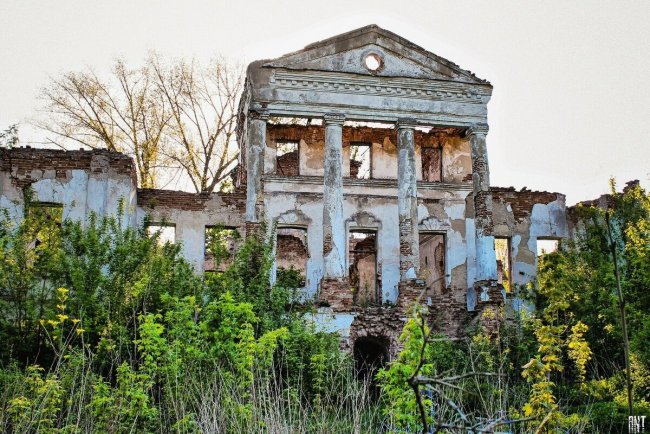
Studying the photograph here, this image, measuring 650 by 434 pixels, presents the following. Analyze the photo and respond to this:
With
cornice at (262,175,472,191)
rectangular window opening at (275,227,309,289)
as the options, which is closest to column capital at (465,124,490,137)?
cornice at (262,175,472,191)

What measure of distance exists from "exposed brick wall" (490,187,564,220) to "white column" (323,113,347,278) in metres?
5.32

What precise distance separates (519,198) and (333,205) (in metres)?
6.24

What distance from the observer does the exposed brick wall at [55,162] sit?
16969mm

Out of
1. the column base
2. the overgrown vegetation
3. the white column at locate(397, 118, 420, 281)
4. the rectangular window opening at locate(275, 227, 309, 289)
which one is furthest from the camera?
the rectangular window opening at locate(275, 227, 309, 289)

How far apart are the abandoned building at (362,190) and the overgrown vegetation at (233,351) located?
5.71ft

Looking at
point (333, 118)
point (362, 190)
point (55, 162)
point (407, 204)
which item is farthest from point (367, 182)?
point (55, 162)

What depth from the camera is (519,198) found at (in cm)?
1988

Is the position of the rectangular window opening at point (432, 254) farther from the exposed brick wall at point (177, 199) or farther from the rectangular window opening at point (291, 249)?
the exposed brick wall at point (177, 199)

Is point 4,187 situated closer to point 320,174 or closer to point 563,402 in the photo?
point 320,174

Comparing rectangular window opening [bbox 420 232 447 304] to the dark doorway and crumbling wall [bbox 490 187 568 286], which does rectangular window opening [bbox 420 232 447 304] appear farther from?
the dark doorway

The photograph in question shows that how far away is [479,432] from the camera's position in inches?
99.2

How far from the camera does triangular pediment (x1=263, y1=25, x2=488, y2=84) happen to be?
56.0 feet

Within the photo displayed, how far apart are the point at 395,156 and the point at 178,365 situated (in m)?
13.0

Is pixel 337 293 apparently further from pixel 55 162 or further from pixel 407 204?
pixel 55 162
